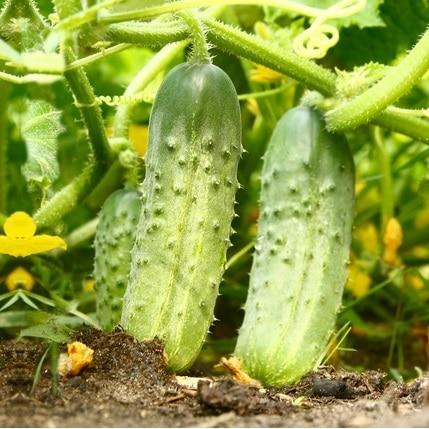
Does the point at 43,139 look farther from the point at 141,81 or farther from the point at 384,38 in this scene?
the point at 384,38

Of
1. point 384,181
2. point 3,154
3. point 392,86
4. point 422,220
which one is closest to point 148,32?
point 392,86

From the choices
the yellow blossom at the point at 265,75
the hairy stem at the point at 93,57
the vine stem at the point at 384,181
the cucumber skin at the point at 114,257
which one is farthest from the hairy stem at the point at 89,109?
the vine stem at the point at 384,181

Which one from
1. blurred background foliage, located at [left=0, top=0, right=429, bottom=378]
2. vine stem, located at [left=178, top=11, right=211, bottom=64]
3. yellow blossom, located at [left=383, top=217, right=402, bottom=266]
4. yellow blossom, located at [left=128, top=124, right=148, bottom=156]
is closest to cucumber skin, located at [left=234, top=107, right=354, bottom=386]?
vine stem, located at [left=178, top=11, right=211, bottom=64]

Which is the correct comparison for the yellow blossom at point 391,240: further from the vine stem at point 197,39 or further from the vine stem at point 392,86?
the vine stem at point 197,39

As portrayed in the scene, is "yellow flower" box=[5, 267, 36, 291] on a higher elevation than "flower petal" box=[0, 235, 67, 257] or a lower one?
lower

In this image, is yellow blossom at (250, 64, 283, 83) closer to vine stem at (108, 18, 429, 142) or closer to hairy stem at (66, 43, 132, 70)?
vine stem at (108, 18, 429, 142)

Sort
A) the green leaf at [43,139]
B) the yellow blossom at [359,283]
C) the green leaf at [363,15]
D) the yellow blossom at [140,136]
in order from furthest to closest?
the yellow blossom at [140,136]
the yellow blossom at [359,283]
the green leaf at [363,15]
the green leaf at [43,139]

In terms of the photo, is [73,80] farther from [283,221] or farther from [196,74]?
[283,221]
